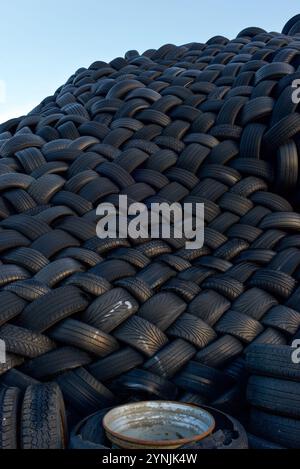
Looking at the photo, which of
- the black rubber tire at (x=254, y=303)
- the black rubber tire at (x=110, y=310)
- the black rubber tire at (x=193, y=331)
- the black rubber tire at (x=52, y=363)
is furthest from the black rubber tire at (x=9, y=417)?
the black rubber tire at (x=254, y=303)

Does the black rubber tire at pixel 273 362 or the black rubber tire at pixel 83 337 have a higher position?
the black rubber tire at pixel 83 337

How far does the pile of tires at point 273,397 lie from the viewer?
0.88 m

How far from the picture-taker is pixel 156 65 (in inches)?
81.7

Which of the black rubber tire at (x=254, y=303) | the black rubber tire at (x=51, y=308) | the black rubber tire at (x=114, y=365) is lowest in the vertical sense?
the black rubber tire at (x=254, y=303)

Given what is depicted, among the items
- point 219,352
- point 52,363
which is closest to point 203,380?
point 219,352

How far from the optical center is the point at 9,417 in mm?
779

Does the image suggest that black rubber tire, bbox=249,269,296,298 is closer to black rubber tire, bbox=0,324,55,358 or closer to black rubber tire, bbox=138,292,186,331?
black rubber tire, bbox=138,292,186,331

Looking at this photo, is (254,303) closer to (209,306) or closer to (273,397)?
(209,306)

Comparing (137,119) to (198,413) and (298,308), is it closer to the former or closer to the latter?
(298,308)

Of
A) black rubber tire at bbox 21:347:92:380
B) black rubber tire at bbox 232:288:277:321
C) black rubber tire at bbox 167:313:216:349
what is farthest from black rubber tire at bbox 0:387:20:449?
black rubber tire at bbox 232:288:277:321

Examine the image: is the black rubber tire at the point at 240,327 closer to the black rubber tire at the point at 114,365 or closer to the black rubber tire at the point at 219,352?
the black rubber tire at the point at 219,352

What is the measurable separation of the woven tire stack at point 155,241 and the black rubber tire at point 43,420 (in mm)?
70

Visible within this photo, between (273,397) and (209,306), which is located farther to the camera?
(209,306)

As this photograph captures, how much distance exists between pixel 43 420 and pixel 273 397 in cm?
39
